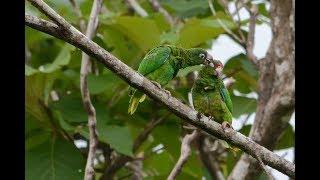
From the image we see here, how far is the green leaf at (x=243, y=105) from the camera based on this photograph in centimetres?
258

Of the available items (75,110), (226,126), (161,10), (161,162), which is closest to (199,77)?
(226,126)

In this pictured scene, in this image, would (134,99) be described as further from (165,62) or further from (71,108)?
(71,108)

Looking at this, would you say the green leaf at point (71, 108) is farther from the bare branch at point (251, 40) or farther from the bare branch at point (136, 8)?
the bare branch at point (251, 40)

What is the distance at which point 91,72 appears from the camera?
270cm

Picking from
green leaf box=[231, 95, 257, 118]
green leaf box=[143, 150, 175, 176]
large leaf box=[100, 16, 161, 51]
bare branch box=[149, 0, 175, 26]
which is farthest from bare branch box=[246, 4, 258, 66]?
green leaf box=[143, 150, 175, 176]

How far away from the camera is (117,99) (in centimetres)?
269

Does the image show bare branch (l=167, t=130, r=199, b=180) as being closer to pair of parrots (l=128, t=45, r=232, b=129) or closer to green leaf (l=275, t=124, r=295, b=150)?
pair of parrots (l=128, t=45, r=232, b=129)

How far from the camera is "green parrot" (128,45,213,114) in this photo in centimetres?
166

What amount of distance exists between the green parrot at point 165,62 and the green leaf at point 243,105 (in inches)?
36.2

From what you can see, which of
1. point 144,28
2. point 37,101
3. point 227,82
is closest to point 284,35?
point 227,82

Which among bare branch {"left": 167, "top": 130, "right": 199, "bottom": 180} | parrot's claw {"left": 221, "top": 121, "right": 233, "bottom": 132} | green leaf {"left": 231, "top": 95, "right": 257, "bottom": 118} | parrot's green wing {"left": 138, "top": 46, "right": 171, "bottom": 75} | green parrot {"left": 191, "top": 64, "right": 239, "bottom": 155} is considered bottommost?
green leaf {"left": 231, "top": 95, "right": 257, "bottom": 118}

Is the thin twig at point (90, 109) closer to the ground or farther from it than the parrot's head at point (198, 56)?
closer to the ground

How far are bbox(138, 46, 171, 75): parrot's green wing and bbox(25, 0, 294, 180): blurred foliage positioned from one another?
703 millimetres

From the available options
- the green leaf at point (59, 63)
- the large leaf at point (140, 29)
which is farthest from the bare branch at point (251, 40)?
the green leaf at point (59, 63)
